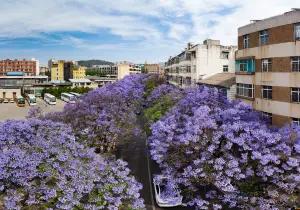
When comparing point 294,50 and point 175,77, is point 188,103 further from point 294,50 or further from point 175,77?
point 175,77

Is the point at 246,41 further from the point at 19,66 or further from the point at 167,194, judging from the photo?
the point at 19,66

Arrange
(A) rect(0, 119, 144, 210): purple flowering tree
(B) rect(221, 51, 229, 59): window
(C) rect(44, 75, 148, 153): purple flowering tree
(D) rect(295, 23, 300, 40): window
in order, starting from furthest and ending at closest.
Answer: (B) rect(221, 51, 229, 59): window
(C) rect(44, 75, 148, 153): purple flowering tree
(D) rect(295, 23, 300, 40): window
(A) rect(0, 119, 144, 210): purple flowering tree

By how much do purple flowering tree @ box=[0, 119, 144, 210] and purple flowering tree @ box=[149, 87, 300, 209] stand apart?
3.82 meters

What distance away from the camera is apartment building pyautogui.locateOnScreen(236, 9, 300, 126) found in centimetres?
2698

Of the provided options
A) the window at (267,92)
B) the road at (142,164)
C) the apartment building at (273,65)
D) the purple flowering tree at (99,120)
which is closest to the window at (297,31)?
the apartment building at (273,65)

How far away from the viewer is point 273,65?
29.1 metres

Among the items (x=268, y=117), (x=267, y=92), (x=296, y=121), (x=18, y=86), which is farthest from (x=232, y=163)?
(x=18, y=86)

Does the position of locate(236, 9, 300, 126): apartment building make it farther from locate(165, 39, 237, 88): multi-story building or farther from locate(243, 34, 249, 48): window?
locate(165, 39, 237, 88): multi-story building

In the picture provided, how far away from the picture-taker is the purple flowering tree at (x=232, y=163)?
65.6ft

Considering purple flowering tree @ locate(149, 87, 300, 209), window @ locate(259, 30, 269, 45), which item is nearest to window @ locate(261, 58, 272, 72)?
window @ locate(259, 30, 269, 45)

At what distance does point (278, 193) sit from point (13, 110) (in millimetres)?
68817

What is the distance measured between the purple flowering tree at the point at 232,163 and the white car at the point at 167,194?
1.21 ft

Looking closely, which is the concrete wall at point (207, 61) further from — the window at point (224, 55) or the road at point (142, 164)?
the road at point (142, 164)

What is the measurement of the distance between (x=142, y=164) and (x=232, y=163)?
13834mm
